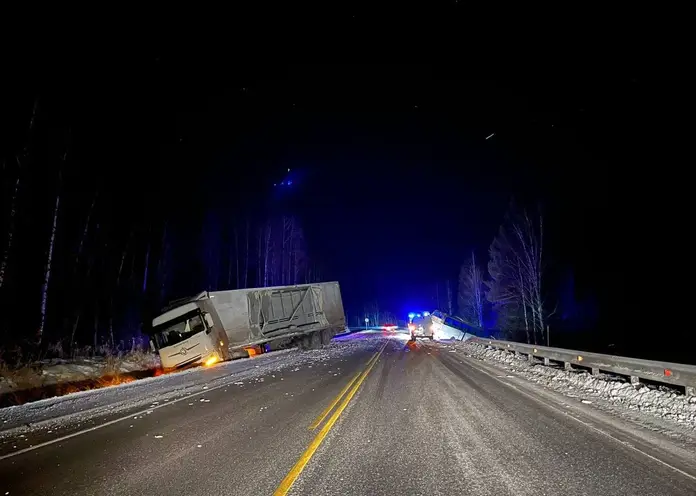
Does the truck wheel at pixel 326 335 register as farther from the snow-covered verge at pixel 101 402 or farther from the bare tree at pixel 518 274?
the snow-covered verge at pixel 101 402

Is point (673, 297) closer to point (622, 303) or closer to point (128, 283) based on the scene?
point (622, 303)

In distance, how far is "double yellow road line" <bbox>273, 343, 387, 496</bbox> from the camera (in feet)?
15.4

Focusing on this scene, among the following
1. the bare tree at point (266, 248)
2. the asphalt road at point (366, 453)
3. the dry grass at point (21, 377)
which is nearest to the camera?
the asphalt road at point (366, 453)

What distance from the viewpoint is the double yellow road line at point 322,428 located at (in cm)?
470

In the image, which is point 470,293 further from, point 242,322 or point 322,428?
point 322,428

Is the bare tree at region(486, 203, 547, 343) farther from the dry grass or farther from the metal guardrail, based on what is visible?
the dry grass

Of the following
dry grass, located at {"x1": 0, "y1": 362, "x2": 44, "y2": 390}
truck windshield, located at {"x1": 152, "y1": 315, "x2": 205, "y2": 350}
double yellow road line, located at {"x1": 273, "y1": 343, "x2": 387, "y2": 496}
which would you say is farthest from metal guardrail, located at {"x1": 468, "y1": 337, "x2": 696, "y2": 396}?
dry grass, located at {"x1": 0, "y1": 362, "x2": 44, "y2": 390}

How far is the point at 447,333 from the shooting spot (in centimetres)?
4216

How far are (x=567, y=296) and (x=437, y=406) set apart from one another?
114ft

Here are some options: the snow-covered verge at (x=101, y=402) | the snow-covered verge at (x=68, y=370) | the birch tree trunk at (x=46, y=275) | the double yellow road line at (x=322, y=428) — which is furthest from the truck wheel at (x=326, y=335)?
the double yellow road line at (x=322, y=428)

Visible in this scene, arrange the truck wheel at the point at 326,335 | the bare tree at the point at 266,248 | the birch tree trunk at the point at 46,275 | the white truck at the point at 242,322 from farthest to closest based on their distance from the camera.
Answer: the bare tree at the point at 266,248 → the truck wheel at the point at 326,335 → the white truck at the point at 242,322 → the birch tree trunk at the point at 46,275

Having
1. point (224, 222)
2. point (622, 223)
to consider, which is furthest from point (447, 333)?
point (224, 222)

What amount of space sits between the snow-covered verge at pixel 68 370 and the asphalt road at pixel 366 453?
27.1ft

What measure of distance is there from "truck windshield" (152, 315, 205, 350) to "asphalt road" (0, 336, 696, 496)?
34.4ft
